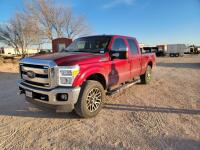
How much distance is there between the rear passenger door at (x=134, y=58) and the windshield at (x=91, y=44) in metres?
1.21

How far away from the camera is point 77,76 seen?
3.97m

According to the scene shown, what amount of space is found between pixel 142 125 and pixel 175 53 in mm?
43519

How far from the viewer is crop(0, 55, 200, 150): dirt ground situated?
3246 millimetres

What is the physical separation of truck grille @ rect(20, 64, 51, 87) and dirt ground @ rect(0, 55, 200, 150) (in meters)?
0.89

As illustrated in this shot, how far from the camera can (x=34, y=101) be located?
429 cm

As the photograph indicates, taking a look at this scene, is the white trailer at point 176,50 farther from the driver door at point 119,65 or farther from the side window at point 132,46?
the driver door at point 119,65

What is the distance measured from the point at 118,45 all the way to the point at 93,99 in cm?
205

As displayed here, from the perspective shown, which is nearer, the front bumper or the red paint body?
the front bumper

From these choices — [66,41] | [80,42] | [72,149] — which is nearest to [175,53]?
[66,41]

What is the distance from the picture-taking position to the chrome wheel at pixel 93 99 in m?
4.37

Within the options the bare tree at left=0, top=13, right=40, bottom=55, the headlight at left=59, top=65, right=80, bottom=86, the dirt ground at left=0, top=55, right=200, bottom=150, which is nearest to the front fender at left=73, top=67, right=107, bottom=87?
the headlight at left=59, top=65, right=80, bottom=86

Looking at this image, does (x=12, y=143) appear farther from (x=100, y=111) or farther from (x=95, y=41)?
(x=95, y=41)

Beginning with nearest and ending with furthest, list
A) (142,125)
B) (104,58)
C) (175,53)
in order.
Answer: (142,125) < (104,58) < (175,53)

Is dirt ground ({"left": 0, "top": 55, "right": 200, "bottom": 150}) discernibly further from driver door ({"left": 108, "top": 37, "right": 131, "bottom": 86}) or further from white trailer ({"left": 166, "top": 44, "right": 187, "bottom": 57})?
white trailer ({"left": 166, "top": 44, "right": 187, "bottom": 57})
